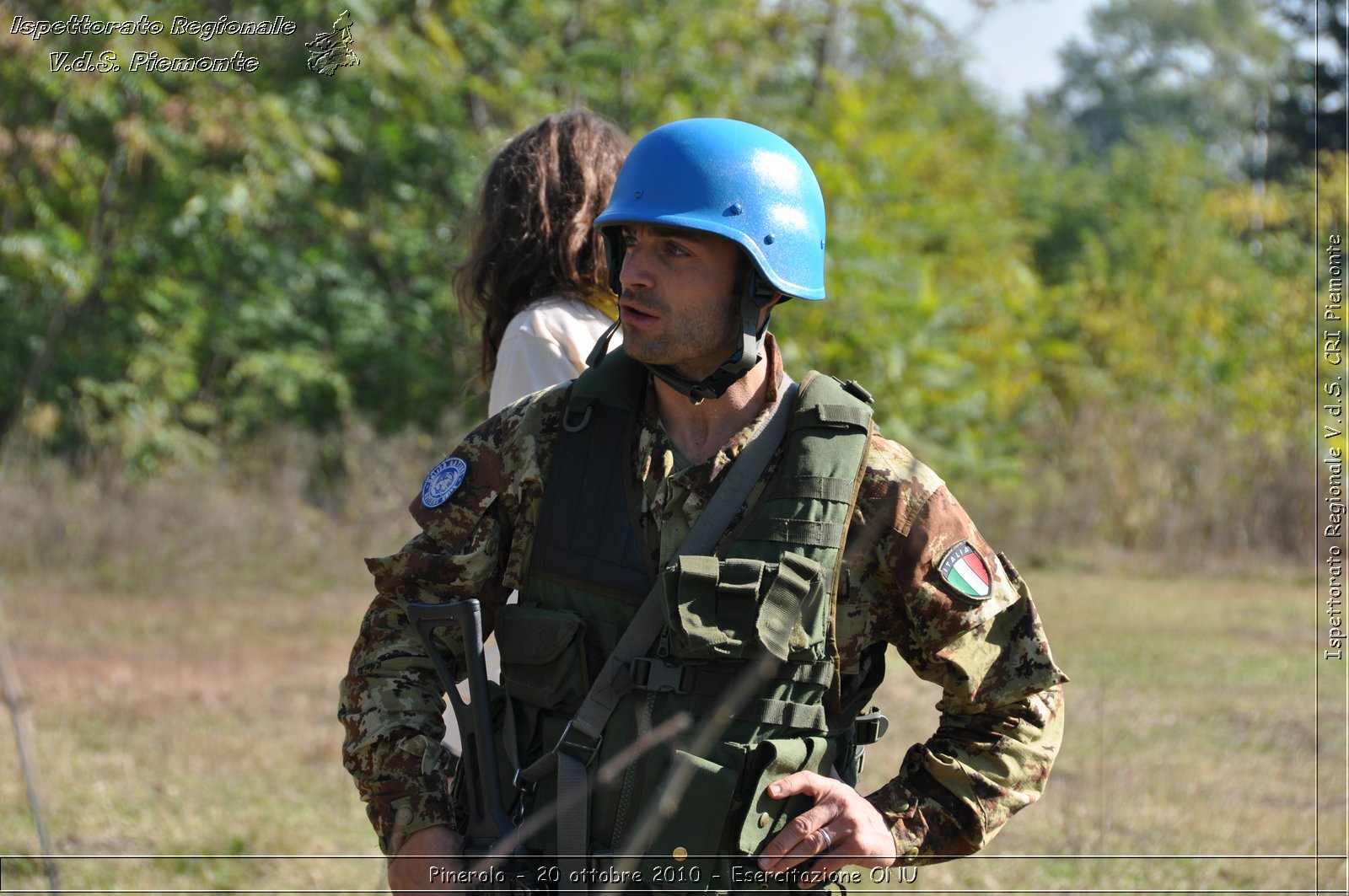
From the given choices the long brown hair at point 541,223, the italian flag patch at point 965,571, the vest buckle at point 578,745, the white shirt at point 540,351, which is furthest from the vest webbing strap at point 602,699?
the long brown hair at point 541,223

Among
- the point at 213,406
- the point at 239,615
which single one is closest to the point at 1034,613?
the point at 239,615

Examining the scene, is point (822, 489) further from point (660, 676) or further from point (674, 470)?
point (660, 676)

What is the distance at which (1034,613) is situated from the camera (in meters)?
2.46

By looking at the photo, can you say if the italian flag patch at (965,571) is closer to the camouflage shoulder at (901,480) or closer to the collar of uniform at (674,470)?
the camouflage shoulder at (901,480)

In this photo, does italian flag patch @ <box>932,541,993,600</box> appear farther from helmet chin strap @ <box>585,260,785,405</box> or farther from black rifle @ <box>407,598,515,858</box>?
black rifle @ <box>407,598,515,858</box>

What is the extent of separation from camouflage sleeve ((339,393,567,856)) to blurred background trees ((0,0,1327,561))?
826cm

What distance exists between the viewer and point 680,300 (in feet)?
8.13

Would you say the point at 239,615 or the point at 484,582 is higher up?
the point at 484,582

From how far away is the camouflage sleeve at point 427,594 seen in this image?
241cm

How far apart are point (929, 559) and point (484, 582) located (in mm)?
814

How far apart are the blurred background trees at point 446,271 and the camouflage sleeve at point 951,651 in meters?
8.55

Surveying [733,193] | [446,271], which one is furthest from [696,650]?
[446,271]

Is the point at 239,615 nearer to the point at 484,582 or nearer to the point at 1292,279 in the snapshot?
Answer: the point at 484,582

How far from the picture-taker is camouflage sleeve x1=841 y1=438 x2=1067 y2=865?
236 centimetres
